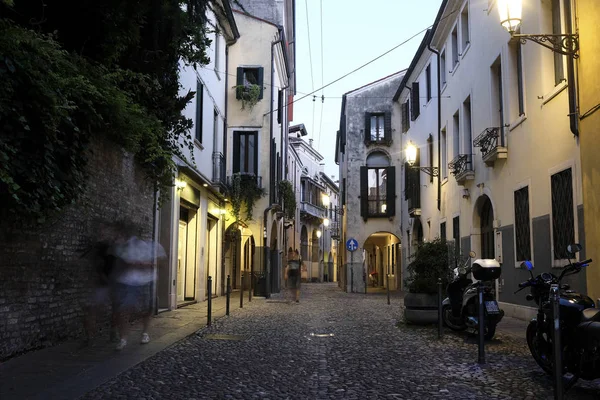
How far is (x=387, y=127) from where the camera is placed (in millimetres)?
30109

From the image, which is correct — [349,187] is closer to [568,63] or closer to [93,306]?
[568,63]

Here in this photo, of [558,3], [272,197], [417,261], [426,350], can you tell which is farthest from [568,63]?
[272,197]

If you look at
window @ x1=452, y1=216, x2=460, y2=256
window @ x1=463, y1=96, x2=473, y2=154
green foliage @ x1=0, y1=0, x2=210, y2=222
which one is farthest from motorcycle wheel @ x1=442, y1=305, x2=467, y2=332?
window @ x1=452, y1=216, x2=460, y2=256

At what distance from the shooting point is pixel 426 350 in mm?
8242

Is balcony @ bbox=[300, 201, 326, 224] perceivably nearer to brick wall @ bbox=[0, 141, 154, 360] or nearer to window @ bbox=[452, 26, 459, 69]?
window @ bbox=[452, 26, 459, 69]

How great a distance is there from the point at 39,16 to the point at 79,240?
9.87ft

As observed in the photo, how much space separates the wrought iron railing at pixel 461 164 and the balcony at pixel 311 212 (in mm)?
35721

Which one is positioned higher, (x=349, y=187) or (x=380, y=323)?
(x=349, y=187)

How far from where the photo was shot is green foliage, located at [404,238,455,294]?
1105 cm

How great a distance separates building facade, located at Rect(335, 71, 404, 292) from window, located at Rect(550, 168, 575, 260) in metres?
18.1

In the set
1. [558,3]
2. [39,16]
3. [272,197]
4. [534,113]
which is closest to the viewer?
Answer: [39,16]

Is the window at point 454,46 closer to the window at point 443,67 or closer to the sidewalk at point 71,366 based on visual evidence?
the window at point 443,67

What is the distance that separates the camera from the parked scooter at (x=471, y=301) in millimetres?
8969

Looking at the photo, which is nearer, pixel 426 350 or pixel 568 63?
pixel 426 350
